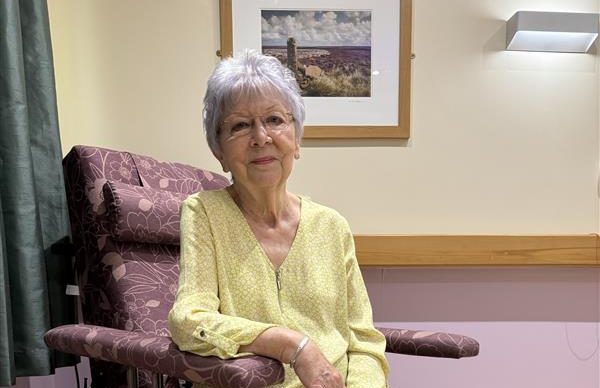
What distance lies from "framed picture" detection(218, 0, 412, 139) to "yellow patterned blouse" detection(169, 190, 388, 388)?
0.68 meters

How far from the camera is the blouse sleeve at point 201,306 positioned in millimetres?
946

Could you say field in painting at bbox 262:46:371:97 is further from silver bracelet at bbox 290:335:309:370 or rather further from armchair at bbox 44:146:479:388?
silver bracelet at bbox 290:335:309:370

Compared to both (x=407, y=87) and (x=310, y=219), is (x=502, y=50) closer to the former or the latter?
(x=407, y=87)

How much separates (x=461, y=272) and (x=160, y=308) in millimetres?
1172

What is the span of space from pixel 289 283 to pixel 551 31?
1369 millimetres

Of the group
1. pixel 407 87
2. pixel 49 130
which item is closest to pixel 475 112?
pixel 407 87

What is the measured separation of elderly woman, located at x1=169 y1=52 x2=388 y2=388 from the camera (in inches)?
44.5

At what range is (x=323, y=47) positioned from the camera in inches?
74.2

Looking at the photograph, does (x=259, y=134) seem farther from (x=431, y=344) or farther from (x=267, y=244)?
(x=431, y=344)

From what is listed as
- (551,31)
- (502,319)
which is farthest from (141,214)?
(551,31)

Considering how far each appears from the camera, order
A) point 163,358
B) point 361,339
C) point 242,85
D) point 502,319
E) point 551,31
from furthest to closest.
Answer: point 502,319
point 551,31
point 361,339
point 242,85
point 163,358

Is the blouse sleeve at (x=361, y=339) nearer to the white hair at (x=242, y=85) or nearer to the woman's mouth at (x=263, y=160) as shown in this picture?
the woman's mouth at (x=263, y=160)

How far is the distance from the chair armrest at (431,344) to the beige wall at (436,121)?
646 millimetres

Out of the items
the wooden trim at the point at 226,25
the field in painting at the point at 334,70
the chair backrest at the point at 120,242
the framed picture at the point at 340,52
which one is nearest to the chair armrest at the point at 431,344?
the chair backrest at the point at 120,242
